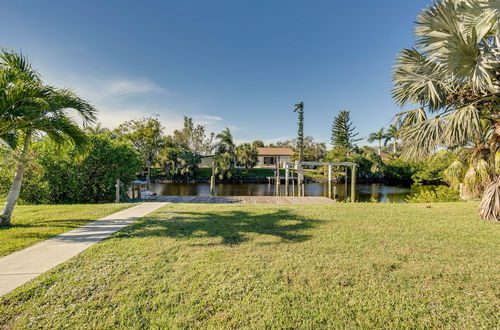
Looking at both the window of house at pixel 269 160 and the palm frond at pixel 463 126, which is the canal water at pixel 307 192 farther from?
the window of house at pixel 269 160

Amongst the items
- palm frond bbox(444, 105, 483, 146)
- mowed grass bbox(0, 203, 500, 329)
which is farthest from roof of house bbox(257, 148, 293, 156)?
mowed grass bbox(0, 203, 500, 329)

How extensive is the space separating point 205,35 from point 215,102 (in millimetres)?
16142

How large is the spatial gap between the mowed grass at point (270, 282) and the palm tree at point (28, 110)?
3237mm

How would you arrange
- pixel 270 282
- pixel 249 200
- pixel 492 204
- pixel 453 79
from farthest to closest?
pixel 249 200 → pixel 492 204 → pixel 453 79 → pixel 270 282

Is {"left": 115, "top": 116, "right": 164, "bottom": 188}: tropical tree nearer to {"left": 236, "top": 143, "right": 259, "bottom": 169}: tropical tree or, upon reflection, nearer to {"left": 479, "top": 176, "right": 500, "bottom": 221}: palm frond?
{"left": 236, "top": 143, "right": 259, "bottom": 169}: tropical tree

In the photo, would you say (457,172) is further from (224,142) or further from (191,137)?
(191,137)

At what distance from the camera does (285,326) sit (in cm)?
200

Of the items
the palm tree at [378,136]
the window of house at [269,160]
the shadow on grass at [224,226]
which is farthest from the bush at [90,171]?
the palm tree at [378,136]

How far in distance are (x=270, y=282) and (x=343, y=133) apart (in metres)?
41.3

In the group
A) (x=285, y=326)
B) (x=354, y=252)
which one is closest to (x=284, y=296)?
(x=285, y=326)

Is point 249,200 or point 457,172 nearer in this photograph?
point 457,172

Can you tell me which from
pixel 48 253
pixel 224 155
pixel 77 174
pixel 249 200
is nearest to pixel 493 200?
pixel 249 200

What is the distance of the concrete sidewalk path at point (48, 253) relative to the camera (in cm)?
281

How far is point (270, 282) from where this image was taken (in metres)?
2.72
